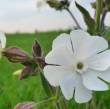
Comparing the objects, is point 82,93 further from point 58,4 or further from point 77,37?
point 58,4

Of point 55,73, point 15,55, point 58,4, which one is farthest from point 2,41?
point 58,4

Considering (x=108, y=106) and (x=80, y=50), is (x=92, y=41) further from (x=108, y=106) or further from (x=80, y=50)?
(x=108, y=106)

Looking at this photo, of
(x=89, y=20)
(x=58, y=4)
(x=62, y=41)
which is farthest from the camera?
(x=58, y=4)

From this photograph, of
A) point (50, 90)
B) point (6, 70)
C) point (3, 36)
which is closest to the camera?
point (3, 36)

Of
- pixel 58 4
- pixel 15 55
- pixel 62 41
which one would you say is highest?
pixel 62 41

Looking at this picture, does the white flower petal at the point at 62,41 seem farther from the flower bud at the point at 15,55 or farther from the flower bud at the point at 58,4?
the flower bud at the point at 58,4

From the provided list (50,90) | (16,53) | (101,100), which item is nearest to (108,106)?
(101,100)

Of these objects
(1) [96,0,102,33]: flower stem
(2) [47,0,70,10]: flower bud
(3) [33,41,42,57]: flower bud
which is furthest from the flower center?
(2) [47,0,70,10]: flower bud
